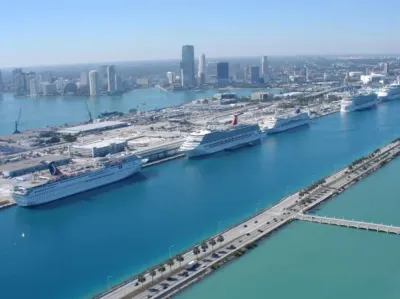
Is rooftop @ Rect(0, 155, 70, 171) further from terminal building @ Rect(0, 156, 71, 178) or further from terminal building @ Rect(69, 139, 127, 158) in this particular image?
terminal building @ Rect(69, 139, 127, 158)

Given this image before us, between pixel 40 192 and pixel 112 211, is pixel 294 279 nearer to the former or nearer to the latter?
pixel 112 211

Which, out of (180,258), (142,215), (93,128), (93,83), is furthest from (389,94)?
(180,258)

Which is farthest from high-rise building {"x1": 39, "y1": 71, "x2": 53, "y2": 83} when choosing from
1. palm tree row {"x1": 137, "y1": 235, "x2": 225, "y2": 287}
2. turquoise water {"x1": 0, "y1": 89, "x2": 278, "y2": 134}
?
palm tree row {"x1": 137, "y1": 235, "x2": 225, "y2": 287}

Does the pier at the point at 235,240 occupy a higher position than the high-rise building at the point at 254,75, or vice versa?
the high-rise building at the point at 254,75

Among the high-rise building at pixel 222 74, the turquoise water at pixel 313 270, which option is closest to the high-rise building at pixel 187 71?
the high-rise building at pixel 222 74

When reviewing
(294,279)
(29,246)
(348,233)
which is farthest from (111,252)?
(348,233)

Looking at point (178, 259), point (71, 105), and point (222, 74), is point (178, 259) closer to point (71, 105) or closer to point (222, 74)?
point (71, 105)

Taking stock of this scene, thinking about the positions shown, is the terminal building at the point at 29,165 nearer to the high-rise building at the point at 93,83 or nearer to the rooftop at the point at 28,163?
the rooftop at the point at 28,163
